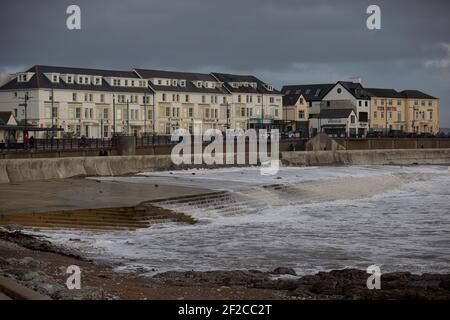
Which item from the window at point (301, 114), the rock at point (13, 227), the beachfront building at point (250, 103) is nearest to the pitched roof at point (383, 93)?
the window at point (301, 114)

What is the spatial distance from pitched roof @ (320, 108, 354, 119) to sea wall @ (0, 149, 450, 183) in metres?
33.4

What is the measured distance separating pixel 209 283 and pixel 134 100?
92009 millimetres

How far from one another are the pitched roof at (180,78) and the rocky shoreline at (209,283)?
9328cm

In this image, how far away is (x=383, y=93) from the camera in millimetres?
135250

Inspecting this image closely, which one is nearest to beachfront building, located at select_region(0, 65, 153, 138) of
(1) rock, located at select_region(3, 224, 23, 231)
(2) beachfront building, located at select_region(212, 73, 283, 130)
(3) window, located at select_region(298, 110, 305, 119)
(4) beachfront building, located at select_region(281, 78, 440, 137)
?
(2) beachfront building, located at select_region(212, 73, 283, 130)

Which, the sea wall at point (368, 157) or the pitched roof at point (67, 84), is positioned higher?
the pitched roof at point (67, 84)

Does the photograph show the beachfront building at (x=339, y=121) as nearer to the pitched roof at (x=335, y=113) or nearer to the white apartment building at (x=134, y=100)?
the pitched roof at (x=335, y=113)

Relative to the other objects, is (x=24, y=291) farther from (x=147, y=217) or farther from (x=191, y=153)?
(x=191, y=153)

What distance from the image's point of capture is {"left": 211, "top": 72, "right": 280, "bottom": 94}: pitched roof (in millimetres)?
122000

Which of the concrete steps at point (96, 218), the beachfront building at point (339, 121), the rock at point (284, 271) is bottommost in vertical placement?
the rock at point (284, 271)

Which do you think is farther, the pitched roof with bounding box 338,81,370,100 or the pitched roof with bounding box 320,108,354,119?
the pitched roof with bounding box 338,81,370,100

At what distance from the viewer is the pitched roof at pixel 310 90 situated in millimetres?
131000

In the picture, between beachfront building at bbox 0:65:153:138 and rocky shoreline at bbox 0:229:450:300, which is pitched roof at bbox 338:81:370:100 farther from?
rocky shoreline at bbox 0:229:450:300

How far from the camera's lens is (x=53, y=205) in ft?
92.6
